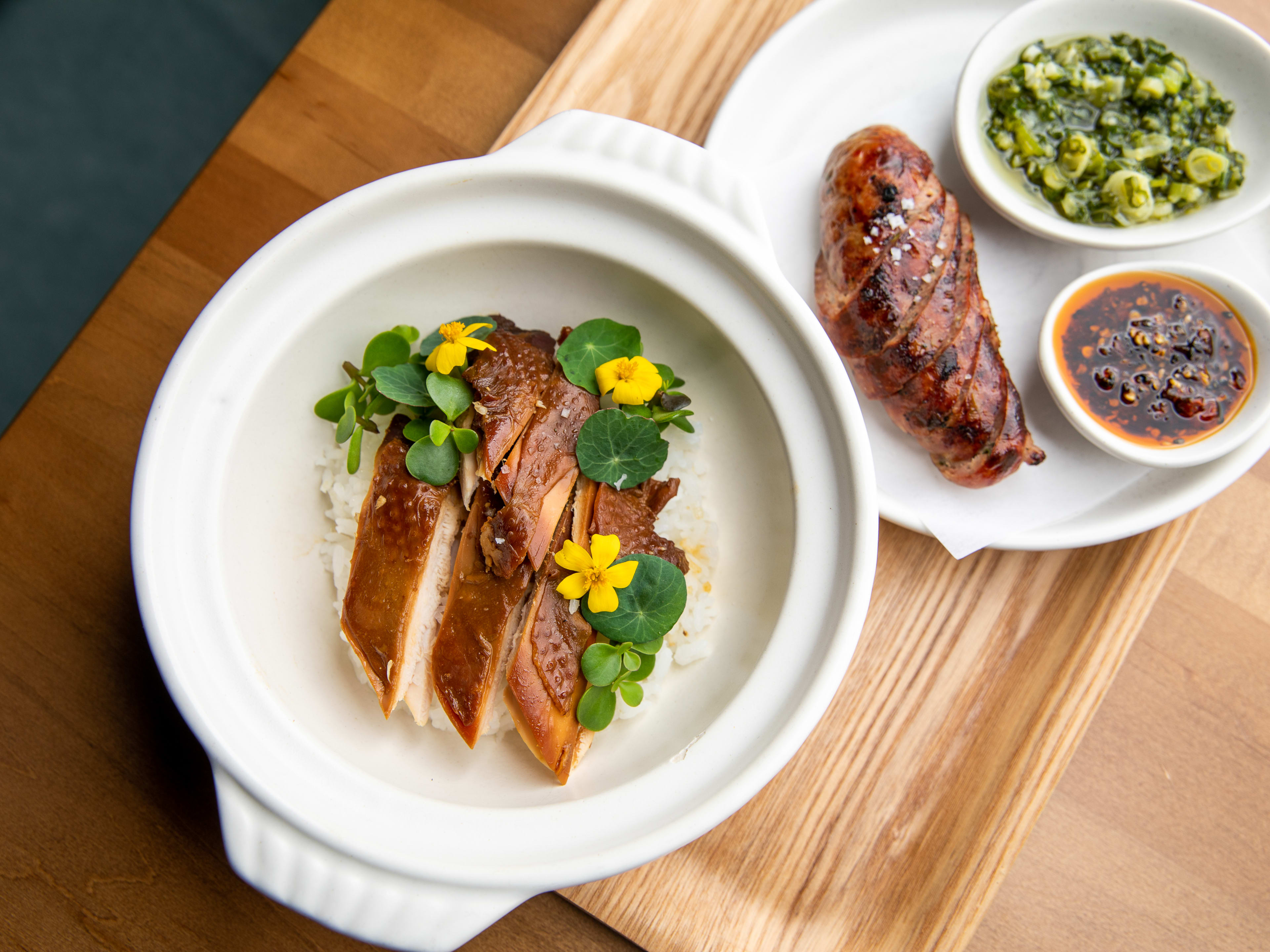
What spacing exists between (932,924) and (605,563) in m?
1.15

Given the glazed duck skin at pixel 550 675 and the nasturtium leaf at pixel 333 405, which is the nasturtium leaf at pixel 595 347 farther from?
the nasturtium leaf at pixel 333 405

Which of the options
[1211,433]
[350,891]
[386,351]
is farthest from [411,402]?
[1211,433]

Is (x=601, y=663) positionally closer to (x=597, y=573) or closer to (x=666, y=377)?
(x=597, y=573)

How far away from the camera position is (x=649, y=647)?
5.07 ft

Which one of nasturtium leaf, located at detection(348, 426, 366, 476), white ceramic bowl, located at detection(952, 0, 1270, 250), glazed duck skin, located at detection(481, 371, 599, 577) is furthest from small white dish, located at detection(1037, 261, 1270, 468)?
nasturtium leaf, located at detection(348, 426, 366, 476)

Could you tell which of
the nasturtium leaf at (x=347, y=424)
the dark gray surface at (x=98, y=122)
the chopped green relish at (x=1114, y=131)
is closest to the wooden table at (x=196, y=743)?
the chopped green relish at (x=1114, y=131)

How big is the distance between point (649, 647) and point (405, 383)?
2.41ft

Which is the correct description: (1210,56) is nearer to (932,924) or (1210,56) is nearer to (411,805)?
(932,924)

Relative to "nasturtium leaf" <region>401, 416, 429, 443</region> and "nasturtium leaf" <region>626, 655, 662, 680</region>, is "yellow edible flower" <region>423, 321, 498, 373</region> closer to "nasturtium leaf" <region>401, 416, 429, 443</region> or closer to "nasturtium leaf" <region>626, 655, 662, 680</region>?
"nasturtium leaf" <region>401, 416, 429, 443</region>

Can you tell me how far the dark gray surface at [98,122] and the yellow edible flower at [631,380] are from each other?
91.6 inches

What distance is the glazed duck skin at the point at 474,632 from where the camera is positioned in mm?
1479

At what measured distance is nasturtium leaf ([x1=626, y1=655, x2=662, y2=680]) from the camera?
158 centimetres

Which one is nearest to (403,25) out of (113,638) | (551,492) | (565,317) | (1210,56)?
(565,317)

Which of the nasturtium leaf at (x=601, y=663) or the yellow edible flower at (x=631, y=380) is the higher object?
the yellow edible flower at (x=631, y=380)
